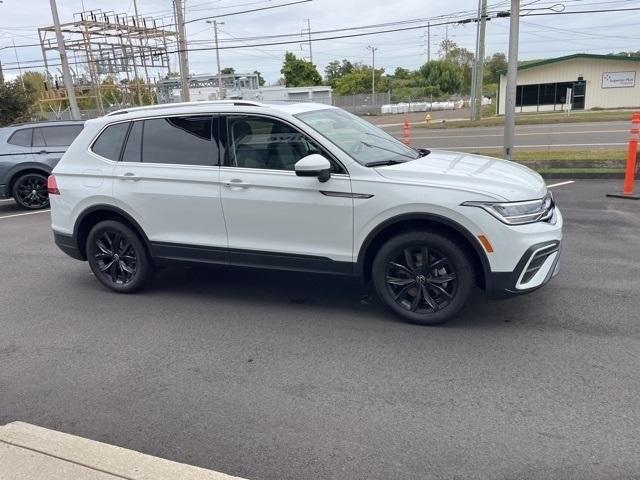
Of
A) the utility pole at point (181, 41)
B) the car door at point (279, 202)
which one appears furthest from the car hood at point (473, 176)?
the utility pole at point (181, 41)

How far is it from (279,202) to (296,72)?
75.2 m

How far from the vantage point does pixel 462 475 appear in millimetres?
2781

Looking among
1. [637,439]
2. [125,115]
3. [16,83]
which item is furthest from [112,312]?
[16,83]

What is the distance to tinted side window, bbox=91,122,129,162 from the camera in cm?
554

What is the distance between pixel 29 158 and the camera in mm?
11227

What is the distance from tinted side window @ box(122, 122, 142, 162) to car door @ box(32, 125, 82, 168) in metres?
6.71

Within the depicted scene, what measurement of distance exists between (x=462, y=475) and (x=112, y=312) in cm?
374

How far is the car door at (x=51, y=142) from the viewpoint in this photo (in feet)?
37.1

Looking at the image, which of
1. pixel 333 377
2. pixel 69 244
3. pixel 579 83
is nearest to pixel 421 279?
pixel 333 377

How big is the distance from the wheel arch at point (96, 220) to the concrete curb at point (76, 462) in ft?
8.67

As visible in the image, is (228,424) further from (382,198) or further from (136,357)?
(382,198)

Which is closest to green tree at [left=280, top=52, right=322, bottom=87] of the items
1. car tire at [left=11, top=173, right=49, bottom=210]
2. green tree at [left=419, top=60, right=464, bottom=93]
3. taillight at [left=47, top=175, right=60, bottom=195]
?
green tree at [left=419, top=60, right=464, bottom=93]

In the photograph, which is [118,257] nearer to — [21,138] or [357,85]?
[21,138]

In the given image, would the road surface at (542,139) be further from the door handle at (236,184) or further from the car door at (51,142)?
the door handle at (236,184)
